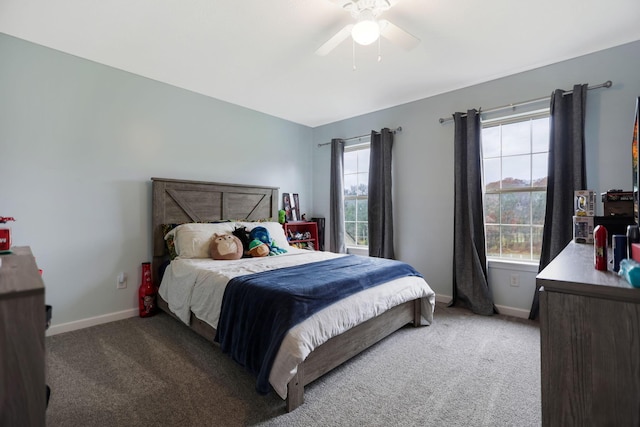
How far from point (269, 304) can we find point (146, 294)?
1.87 metres

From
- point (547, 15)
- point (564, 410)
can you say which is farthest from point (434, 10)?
point (564, 410)

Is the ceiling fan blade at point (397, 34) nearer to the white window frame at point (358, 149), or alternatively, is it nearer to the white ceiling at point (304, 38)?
the white ceiling at point (304, 38)

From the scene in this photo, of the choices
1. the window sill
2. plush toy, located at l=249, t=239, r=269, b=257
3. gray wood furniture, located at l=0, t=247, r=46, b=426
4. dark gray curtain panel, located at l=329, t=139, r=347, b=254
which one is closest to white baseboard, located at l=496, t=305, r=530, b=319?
the window sill

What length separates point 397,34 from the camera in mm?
1993

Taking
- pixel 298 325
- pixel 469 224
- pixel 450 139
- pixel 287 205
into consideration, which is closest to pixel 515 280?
pixel 469 224

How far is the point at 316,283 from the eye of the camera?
6.37 feet

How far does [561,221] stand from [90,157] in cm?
430

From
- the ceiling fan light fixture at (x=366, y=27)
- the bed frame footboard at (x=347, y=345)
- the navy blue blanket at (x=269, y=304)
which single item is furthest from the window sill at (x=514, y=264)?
the ceiling fan light fixture at (x=366, y=27)

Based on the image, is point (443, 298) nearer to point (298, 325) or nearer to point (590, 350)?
point (298, 325)

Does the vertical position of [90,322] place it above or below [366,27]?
below

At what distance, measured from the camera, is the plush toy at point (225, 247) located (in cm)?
279

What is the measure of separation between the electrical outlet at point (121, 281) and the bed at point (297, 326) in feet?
0.85

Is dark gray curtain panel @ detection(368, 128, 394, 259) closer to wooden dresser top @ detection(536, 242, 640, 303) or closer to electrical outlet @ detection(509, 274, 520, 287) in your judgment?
electrical outlet @ detection(509, 274, 520, 287)

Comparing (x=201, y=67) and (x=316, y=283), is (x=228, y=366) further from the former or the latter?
(x=201, y=67)
